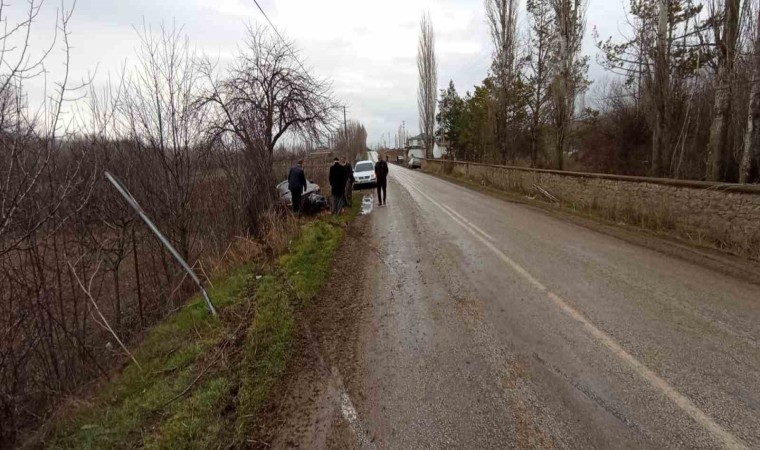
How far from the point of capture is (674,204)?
29.7 ft

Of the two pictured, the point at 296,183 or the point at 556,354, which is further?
the point at 296,183

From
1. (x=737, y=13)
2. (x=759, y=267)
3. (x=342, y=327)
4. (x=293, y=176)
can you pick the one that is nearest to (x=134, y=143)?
(x=293, y=176)

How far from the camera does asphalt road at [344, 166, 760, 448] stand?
271 cm

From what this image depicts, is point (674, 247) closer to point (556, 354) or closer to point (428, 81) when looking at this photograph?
point (556, 354)

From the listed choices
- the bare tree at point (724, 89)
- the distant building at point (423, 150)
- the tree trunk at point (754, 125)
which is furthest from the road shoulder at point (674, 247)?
the distant building at point (423, 150)

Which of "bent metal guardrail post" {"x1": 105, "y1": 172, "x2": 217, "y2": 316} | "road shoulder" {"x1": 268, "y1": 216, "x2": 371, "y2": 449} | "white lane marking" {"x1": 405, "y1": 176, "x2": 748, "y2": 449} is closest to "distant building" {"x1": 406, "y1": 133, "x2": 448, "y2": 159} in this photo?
"white lane marking" {"x1": 405, "y1": 176, "x2": 748, "y2": 449}

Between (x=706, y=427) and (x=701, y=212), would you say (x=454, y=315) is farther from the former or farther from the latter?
(x=701, y=212)

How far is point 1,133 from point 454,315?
18.1ft

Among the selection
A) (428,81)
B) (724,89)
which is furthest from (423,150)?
(724,89)

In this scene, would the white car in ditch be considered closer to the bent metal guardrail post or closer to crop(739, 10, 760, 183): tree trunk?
crop(739, 10, 760, 183): tree trunk

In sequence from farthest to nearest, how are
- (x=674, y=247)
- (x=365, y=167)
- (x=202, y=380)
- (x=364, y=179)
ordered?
(x=365, y=167) < (x=364, y=179) < (x=674, y=247) < (x=202, y=380)

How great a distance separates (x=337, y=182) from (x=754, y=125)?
34.3 ft

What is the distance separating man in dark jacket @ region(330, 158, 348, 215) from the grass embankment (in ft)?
21.2

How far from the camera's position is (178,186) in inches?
359
